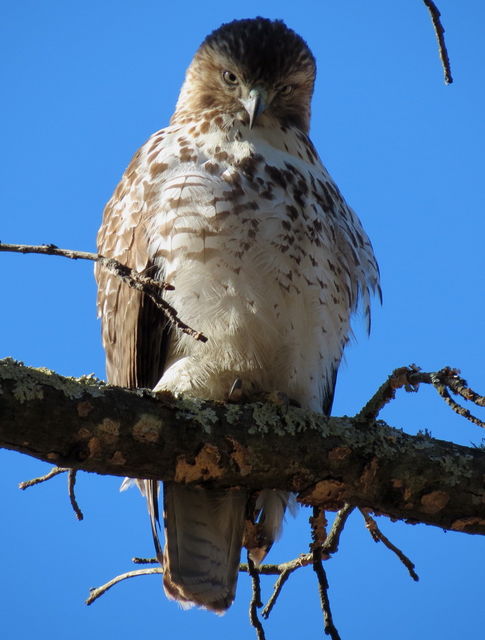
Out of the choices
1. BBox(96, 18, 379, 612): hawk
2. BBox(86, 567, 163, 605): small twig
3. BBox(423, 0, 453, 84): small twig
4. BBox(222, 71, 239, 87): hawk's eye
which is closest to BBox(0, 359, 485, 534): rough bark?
BBox(96, 18, 379, 612): hawk

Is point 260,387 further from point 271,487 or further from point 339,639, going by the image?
point 339,639

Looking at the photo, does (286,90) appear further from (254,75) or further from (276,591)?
(276,591)

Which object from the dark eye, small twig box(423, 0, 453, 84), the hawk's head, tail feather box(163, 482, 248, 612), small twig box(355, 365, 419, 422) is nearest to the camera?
small twig box(423, 0, 453, 84)

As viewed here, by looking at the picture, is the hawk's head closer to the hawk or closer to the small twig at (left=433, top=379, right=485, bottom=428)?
the hawk

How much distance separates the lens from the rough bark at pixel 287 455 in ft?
9.73

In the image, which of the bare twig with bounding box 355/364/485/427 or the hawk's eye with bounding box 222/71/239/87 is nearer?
the bare twig with bounding box 355/364/485/427

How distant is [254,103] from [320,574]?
88.6 inches

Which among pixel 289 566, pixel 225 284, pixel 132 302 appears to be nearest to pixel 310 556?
pixel 289 566

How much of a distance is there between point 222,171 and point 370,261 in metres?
0.98

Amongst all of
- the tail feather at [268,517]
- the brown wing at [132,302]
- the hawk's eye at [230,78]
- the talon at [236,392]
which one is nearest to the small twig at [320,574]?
the talon at [236,392]

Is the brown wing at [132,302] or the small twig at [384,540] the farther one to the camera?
the brown wing at [132,302]

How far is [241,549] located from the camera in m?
3.90

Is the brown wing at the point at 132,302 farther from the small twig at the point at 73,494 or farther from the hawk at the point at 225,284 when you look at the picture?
the small twig at the point at 73,494

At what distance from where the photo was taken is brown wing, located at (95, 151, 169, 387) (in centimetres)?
401
